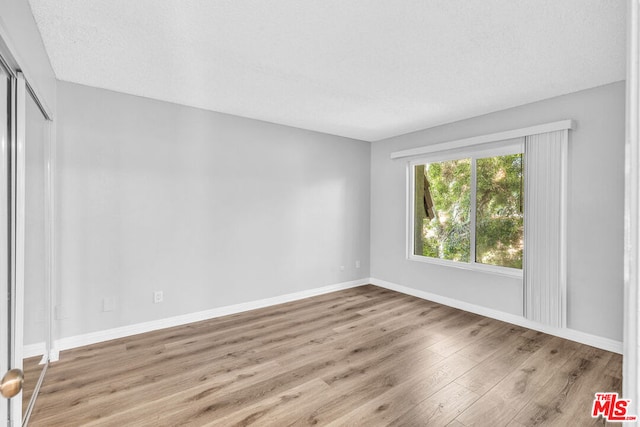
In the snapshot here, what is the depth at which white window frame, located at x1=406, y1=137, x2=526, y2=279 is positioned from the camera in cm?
348

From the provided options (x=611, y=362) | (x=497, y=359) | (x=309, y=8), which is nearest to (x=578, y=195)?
(x=611, y=362)

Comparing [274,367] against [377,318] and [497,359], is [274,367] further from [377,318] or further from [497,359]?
[497,359]

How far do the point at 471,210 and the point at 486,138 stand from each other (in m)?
0.90

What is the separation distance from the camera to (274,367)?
8.20 ft

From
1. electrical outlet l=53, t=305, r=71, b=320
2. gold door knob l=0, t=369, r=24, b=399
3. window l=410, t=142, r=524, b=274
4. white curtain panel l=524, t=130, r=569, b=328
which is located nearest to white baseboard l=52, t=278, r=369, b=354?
electrical outlet l=53, t=305, r=71, b=320

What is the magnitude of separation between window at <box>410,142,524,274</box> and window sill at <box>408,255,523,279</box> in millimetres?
13

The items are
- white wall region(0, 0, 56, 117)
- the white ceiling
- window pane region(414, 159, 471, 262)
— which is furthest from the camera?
window pane region(414, 159, 471, 262)

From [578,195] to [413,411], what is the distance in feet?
8.47

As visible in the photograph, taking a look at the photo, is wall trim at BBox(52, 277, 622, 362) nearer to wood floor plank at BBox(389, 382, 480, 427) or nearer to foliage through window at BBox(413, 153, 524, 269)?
foliage through window at BBox(413, 153, 524, 269)

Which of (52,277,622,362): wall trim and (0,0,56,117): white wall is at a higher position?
(0,0,56,117): white wall

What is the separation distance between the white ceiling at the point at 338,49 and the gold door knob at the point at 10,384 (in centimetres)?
191

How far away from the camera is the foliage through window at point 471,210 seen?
11.6 ft

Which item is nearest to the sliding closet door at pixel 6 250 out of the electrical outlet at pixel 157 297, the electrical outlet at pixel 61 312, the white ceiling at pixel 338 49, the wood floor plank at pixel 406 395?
the white ceiling at pixel 338 49

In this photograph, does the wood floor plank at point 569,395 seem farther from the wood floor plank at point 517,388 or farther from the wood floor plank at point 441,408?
the wood floor plank at point 441,408
